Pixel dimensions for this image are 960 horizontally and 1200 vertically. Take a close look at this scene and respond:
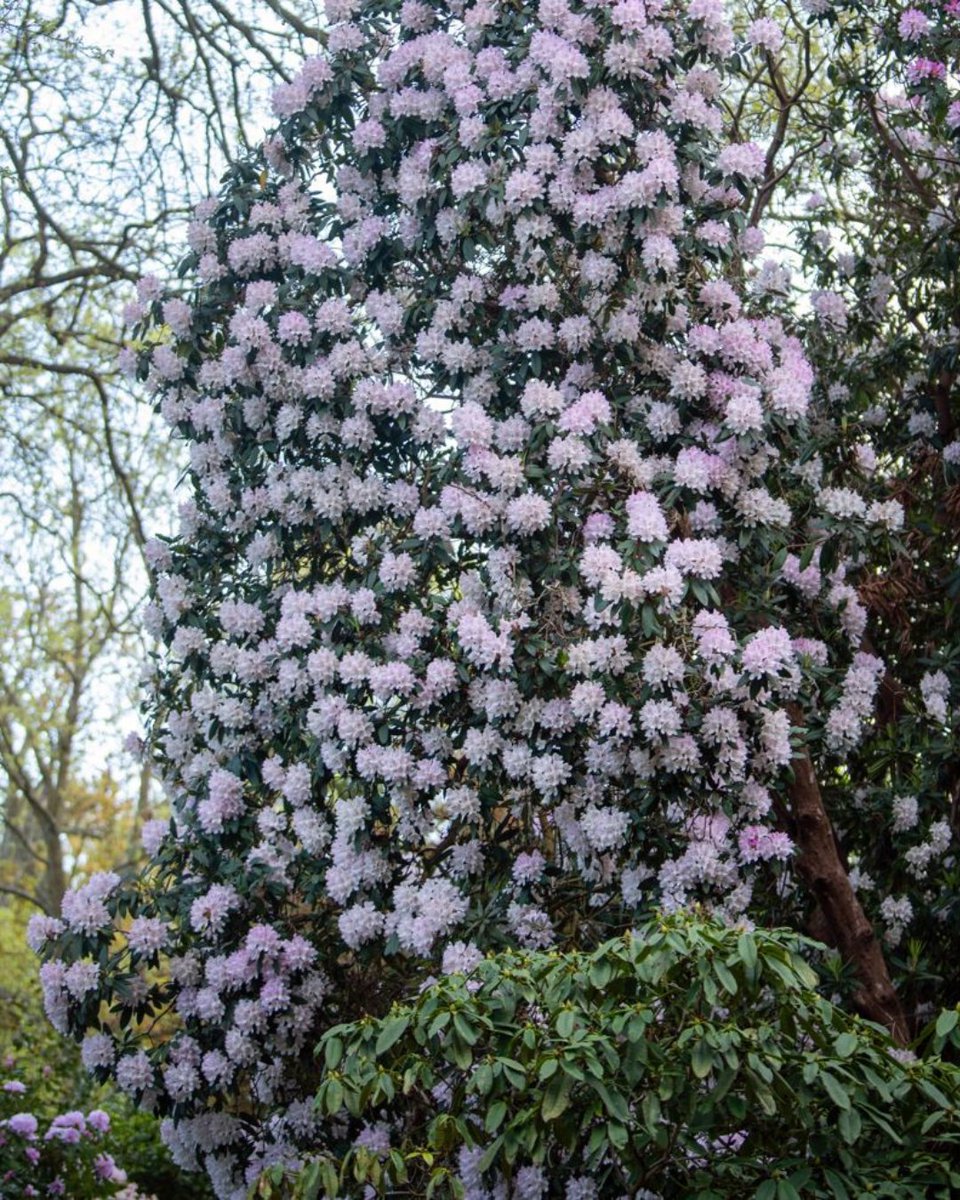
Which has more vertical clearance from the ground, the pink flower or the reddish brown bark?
the pink flower

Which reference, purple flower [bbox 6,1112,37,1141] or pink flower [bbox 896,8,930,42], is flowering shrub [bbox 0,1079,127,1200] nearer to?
purple flower [bbox 6,1112,37,1141]

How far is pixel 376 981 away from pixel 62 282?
6255 millimetres

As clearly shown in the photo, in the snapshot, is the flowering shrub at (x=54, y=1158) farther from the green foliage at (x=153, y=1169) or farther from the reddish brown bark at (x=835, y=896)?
the reddish brown bark at (x=835, y=896)

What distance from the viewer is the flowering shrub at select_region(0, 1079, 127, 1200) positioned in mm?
6559

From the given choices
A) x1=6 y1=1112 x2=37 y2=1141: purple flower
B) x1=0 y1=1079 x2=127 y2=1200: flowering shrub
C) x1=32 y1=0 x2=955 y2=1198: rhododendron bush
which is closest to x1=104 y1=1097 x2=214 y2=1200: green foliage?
x1=0 y1=1079 x2=127 y2=1200: flowering shrub

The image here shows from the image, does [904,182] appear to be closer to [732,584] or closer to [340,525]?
[732,584]

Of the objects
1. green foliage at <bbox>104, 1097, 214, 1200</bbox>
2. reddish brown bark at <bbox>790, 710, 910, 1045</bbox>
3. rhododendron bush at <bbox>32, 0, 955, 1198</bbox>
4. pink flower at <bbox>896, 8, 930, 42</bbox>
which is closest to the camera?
rhododendron bush at <bbox>32, 0, 955, 1198</bbox>

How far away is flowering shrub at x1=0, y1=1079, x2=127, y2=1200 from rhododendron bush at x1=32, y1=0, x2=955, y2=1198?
1.58m

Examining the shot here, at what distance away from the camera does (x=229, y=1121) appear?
5113mm

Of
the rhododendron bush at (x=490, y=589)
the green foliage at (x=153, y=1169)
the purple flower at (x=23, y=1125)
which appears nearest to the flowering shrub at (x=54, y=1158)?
the purple flower at (x=23, y=1125)

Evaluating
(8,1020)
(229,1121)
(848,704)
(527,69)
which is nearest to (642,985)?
(848,704)

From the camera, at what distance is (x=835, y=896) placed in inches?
197

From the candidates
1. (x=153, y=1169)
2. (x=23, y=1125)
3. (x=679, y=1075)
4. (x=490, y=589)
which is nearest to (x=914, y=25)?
(x=490, y=589)

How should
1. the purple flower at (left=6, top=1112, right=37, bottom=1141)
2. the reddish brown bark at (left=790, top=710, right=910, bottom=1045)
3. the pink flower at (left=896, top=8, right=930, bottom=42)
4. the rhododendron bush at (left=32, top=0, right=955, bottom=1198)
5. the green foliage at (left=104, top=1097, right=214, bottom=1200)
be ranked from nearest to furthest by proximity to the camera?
1. the rhododendron bush at (left=32, top=0, right=955, bottom=1198)
2. the reddish brown bark at (left=790, top=710, right=910, bottom=1045)
3. the pink flower at (left=896, top=8, right=930, bottom=42)
4. the purple flower at (left=6, top=1112, right=37, bottom=1141)
5. the green foliage at (left=104, top=1097, right=214, bottom=1200)
